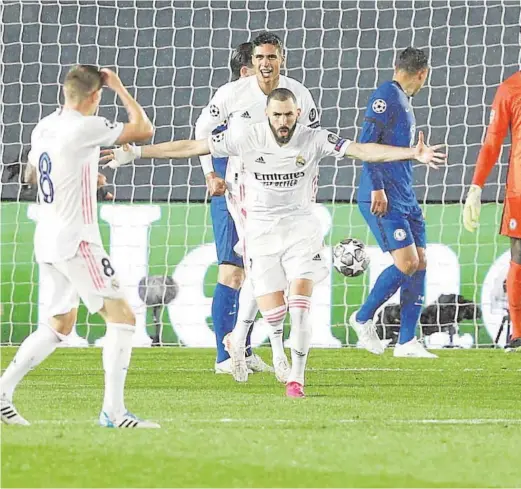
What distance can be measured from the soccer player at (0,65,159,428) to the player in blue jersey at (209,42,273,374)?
9.97 feet

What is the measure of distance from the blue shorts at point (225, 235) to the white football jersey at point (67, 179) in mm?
3073

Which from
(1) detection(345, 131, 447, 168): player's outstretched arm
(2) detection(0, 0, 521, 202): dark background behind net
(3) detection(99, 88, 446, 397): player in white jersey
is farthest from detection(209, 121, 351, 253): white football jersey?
(2) detection(0, 0, 521, 202): dark background behind net

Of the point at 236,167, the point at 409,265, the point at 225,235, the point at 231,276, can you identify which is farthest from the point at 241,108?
the point at 409,265

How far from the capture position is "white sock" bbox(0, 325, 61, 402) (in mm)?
5734

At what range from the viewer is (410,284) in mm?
10156

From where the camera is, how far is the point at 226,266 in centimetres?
888

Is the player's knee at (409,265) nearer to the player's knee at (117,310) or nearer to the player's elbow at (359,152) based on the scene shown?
the player's elbow at (359,152)

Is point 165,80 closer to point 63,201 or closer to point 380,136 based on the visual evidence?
point 380,136

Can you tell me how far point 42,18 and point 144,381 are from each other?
720cm

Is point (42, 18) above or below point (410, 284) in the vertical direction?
above

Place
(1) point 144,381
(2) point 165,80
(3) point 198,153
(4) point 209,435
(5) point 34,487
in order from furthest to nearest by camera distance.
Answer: (2) point 165,80, (1) point 144,381, (3) point 198,153, (4) point 209,435, (5) point 34,487

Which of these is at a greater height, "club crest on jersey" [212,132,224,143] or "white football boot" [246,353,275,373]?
"club crest on jersey" [212,132,224,143]

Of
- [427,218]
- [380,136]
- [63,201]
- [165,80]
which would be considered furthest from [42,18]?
[63,201]

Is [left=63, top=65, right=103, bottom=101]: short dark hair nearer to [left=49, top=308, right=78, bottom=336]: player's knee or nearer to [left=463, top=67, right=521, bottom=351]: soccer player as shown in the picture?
[left=49, top=308, right=78, bottom=336]: player's knee
